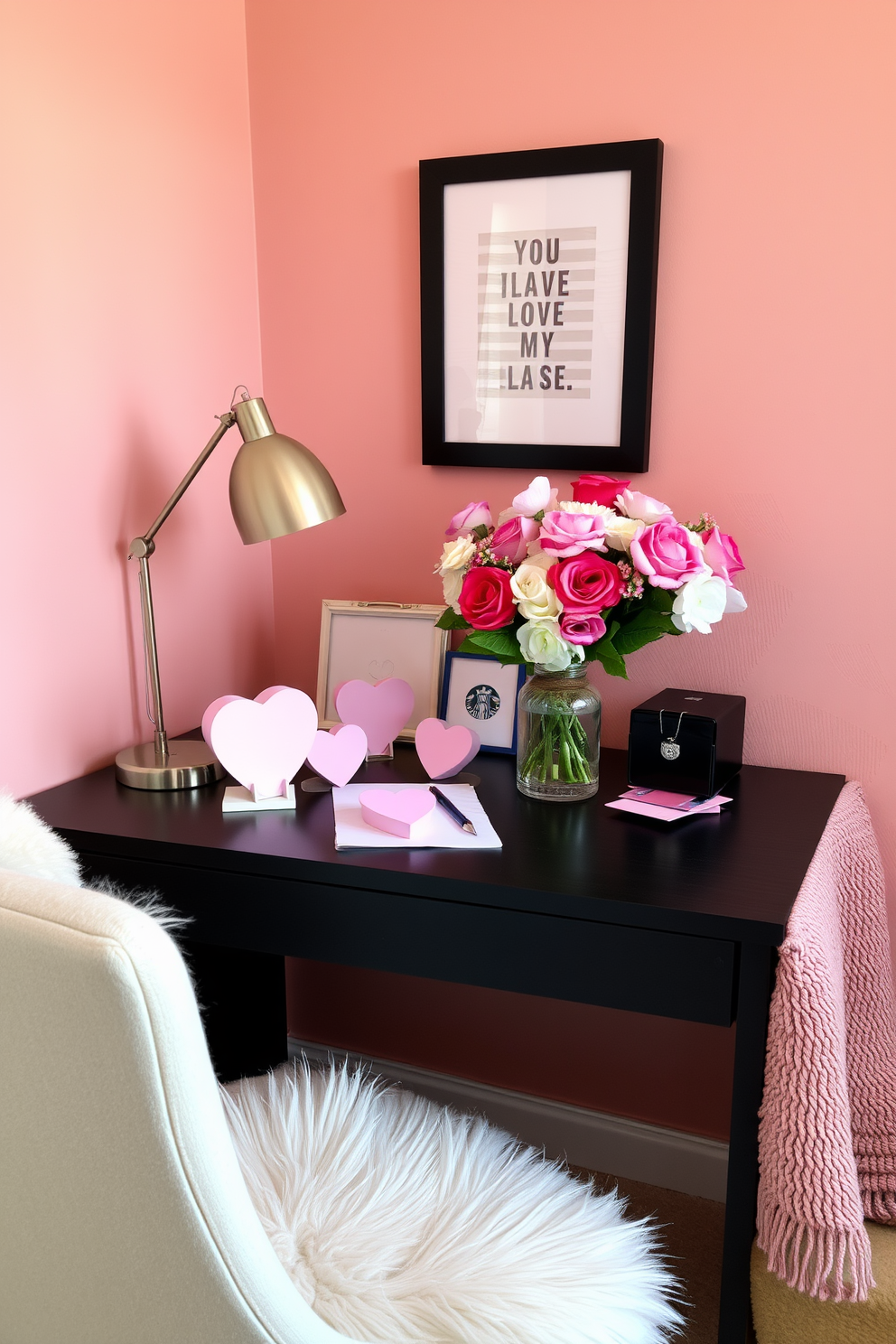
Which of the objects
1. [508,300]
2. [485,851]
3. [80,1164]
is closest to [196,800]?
[485,851]

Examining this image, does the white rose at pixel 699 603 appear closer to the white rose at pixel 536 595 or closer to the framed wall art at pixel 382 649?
the white rose at pixel 536 595

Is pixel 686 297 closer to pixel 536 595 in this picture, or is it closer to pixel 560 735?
pixel 536 595

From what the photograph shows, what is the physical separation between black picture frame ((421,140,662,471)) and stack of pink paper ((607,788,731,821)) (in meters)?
0.49

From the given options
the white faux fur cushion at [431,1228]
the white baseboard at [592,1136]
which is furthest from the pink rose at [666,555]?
the white baseboard at [592,1136]

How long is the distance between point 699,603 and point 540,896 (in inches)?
16.5

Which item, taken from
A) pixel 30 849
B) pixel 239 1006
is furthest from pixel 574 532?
pixel 239 1006

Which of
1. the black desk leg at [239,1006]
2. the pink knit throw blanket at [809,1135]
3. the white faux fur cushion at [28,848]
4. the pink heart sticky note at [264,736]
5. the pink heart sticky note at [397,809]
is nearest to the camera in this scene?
the white faux fur cushion at [28,848]

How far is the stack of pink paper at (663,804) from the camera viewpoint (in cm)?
131

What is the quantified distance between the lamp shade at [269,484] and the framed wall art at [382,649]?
310mm

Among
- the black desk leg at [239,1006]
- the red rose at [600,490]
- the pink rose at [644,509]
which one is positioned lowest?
the black desk leg at [239,1006]

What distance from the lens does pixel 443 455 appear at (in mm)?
1661

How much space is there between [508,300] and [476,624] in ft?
1.84

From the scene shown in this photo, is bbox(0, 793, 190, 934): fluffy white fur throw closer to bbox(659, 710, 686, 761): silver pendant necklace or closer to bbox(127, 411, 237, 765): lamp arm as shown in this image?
bbox(127, 411, 237, 765): lamp arm

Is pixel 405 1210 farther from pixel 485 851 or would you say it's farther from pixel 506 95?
pixel 506 95
